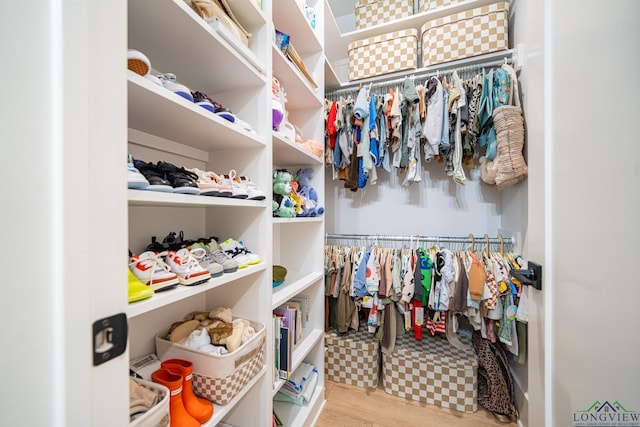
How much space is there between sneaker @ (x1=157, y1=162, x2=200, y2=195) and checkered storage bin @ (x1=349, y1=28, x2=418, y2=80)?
1638mm

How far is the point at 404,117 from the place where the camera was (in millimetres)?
1664

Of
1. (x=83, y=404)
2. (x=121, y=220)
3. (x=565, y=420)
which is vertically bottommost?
(x=565, y=420)

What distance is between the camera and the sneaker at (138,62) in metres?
0.51

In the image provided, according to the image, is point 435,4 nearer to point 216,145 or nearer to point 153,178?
point 216,145

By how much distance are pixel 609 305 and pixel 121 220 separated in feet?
3.11

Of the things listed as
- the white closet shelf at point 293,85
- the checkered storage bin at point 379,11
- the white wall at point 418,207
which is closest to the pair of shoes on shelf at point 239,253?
the white closet shelf at point 293,85

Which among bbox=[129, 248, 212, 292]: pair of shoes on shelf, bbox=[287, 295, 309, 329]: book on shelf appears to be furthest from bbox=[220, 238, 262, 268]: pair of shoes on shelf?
bbox=[287, 295, 309, 329]: book on shelf

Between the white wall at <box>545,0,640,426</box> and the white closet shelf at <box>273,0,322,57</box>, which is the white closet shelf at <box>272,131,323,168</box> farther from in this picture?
the white wall at <box>545,0,640,426</box>

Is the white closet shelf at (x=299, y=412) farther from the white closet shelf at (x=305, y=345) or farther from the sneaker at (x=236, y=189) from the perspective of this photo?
the sneaker at (x=236, y=189)

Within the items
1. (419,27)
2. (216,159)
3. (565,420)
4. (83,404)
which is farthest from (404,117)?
(83,404)

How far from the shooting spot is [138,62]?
0.53 meters

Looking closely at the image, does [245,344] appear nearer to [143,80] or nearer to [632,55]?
[143,80]

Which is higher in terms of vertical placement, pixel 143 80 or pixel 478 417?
pixel 143 80

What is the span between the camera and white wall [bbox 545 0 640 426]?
1.37 ft
